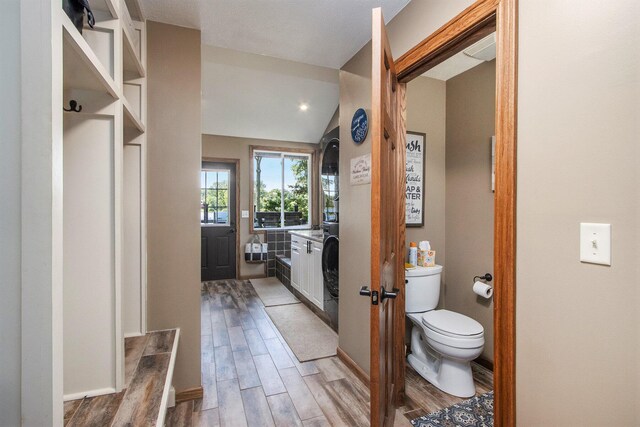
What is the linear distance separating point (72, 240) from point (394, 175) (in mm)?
1546

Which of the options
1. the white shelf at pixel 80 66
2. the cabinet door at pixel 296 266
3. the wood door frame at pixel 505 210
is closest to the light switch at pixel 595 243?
the wood door frame at pixel 505 210

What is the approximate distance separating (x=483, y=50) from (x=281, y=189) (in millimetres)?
3799

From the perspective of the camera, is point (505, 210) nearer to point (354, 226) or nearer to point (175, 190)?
point (354, 226)

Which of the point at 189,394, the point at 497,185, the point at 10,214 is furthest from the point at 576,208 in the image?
the point at 189,394

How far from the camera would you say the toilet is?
1.91 m

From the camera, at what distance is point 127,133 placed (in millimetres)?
1741

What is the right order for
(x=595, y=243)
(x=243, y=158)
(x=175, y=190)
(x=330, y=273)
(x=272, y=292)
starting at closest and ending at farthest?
(x=595, y=243) → (x=175, y=190) → (x=330, y=273) → (x=272, y=292) → (x=243, y=158)

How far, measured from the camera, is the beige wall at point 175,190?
1.85 metres

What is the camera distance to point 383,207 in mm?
1301

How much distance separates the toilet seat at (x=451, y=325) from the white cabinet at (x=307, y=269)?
1.28m

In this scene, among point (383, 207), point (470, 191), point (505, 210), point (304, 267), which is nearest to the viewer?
point (505, 210)

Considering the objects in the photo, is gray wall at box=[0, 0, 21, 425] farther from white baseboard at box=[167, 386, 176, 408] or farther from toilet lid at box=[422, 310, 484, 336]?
toilet lid at box=[422, 310, 484, 336]

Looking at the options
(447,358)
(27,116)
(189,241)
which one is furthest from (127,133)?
(447,358)

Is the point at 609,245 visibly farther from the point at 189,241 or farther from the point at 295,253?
the point at 295,253
